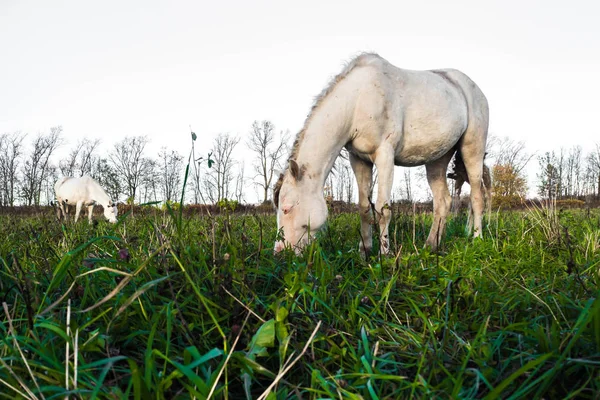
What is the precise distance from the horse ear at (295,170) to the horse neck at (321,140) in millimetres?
86

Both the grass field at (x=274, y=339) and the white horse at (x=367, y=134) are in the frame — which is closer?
the grass field at (x=274, y=339)

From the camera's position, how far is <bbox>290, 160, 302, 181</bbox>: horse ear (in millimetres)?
4034

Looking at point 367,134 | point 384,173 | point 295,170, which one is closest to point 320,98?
point 367,134

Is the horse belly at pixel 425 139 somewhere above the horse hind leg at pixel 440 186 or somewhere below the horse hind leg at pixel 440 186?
above

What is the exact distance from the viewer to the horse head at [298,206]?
4027mm

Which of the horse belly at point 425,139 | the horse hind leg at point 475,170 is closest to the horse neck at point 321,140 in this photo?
the horse belly at point 425,139

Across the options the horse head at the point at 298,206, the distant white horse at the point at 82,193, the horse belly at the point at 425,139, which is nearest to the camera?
the horse head at the point at 298,206

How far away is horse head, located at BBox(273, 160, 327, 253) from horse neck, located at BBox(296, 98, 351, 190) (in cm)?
11

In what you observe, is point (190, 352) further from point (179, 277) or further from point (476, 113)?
point (476, 113)

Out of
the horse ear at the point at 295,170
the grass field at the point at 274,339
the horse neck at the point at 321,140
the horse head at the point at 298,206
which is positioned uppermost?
the horse neck at the point at 321,140

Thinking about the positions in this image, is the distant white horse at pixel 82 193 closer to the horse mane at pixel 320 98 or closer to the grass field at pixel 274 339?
the horse mane at pixel 320 98

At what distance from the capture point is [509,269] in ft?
9.34

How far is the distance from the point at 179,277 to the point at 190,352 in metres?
0.74

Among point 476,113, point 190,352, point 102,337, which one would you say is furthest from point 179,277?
point 476,113
